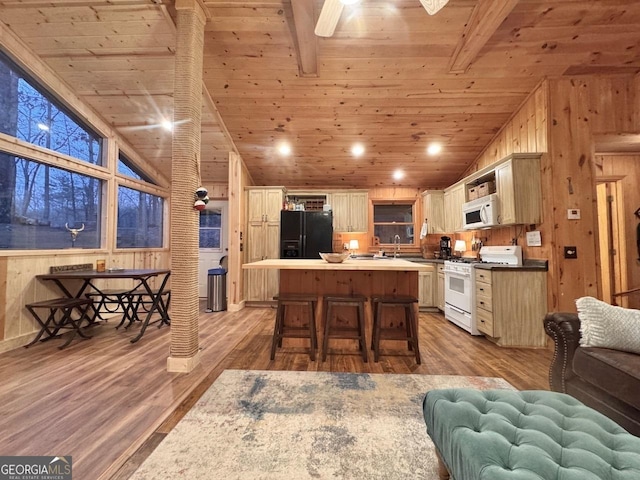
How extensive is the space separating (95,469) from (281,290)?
197 centimetres

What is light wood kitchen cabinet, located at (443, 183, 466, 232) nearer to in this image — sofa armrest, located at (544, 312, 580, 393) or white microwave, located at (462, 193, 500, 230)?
white microwave, located at (462, 193, 500, 230)

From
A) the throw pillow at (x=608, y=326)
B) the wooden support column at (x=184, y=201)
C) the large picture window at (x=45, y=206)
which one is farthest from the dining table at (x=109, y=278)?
the throw pillow at (x=608, y=326)

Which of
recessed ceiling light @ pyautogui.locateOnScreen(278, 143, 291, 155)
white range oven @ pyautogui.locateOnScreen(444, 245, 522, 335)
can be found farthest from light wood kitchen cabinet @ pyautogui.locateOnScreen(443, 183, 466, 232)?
recessed ceiling light @ pyautogui.locateOnScreen(278, 143, 291, 155)

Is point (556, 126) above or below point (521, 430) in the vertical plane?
above

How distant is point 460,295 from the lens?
3949 millimetres

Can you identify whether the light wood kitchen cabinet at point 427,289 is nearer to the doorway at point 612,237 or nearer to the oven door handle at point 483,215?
the oven door handle at point 483,215

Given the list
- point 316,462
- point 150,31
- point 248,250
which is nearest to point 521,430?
point 316,462

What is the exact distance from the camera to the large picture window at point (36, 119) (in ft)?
10.5

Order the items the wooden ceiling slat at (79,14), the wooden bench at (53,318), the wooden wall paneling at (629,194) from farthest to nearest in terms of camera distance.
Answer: the wooden wall paneling at (629,194)
the wooden bench at (53,318)
the wooden ceiling slat at (79,14)

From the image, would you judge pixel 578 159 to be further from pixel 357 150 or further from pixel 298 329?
pixel 298 329

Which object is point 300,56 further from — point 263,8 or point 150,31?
point 150,31

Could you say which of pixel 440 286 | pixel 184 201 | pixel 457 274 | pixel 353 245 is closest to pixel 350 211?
pixel 353 245

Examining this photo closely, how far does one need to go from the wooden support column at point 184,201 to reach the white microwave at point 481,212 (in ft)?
11.5

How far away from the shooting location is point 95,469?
4.62 feet
